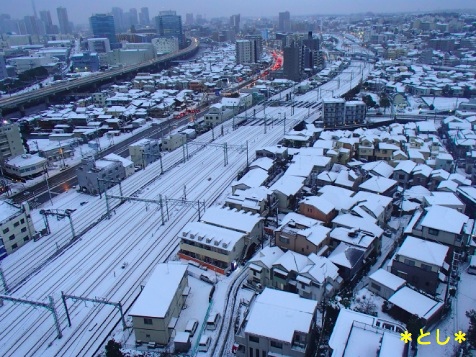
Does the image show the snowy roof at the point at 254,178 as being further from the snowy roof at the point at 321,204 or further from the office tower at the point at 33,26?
the office tower at the point at 33,26

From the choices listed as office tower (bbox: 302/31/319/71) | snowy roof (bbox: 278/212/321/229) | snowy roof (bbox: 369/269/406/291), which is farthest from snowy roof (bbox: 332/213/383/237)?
office tower (bbox: 302/31/319/71)

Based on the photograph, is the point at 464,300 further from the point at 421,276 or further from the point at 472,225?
the point at 472,225

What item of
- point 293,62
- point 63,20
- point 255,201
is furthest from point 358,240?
point 63,20

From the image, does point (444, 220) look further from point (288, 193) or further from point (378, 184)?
point (288, 193)

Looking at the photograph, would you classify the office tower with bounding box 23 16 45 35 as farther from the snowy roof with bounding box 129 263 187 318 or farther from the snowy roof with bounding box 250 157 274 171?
the snowy roof with bounding box 129 263 187 318

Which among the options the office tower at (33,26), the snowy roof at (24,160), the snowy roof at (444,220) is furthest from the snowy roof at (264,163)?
the office tower at (33,26)

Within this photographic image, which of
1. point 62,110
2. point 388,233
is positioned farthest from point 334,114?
point 62,110

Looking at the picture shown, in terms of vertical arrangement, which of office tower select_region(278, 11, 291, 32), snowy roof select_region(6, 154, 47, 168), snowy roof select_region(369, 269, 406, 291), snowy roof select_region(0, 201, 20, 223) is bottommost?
snowy roof select_region(369, 269, 406, 291)
